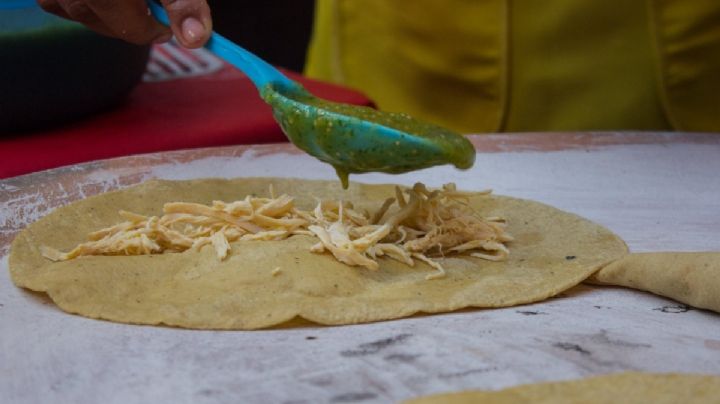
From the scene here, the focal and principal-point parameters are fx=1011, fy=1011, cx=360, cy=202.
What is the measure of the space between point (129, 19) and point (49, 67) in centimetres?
34

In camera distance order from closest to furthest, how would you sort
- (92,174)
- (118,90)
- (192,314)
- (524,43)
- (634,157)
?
(192,314), (92,174), (634,157), (118,90), (524,43)

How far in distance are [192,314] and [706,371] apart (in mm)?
650

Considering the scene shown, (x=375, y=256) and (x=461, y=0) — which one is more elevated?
(x=461, y=0)

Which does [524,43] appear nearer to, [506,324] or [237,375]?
[506,324]

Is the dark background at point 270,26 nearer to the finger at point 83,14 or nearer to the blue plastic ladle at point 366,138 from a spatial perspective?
the finger at point 83,14

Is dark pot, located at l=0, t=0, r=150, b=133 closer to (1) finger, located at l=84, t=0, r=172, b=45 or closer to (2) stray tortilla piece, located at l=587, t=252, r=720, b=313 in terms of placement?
(1) finger, located at l=84, t=0, r=172, b=45

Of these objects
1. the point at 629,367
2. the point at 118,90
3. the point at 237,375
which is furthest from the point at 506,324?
the point at 118,90

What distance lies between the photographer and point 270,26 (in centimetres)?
465

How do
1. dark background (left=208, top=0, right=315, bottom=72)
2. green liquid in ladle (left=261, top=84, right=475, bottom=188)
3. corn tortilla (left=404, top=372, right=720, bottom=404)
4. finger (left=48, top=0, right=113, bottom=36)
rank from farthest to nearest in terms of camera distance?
dark background (left=208, top=0, right=315, bottom=72), finger (left=48, top=0, right=113, bottom=36), green liquid in ladle (left=261, top=84, right=475, bottom=188), corn tortilla (left=404, top=372, right=720, bottom=404)

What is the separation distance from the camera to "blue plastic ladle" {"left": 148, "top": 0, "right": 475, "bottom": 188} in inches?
58.7

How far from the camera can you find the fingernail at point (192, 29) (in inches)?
67.6

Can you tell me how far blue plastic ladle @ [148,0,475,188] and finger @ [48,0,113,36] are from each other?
43cm

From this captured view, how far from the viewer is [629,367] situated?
1.20 meters

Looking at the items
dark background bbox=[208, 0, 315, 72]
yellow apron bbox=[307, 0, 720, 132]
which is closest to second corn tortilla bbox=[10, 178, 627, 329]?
yellow apron bbox=[307, 0, 720, 132]
